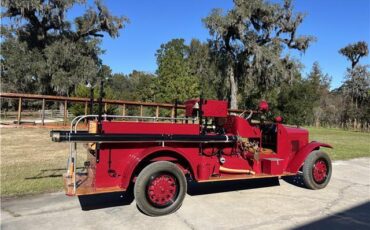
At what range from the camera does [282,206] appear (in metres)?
6.01

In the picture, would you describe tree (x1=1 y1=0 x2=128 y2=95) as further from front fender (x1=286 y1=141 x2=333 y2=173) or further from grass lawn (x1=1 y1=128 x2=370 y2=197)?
front fender (x1=286 y1=141 x2=333 y2=173)

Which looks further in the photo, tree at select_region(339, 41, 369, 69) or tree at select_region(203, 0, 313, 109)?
tree at select_region(339, 41, 369, 69)

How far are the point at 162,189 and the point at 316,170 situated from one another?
→ 355 centimetres

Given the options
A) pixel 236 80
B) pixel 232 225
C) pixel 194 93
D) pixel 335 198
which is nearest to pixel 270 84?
pixel 236 80

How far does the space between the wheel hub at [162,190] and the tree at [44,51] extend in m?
Result: 30.1

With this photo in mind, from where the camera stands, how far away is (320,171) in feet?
24.3

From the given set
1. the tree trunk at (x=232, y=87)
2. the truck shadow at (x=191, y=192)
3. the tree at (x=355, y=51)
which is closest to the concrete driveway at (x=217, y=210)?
the truck shadow at (x=191, y=192)

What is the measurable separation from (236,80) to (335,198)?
27.4m

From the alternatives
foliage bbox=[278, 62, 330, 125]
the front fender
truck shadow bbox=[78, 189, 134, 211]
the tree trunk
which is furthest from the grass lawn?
the tree trunk

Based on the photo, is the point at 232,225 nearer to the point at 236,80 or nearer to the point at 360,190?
the point at 360,190

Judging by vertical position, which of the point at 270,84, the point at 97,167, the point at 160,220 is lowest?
the point at 160,220

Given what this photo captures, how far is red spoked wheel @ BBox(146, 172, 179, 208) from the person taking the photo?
5.34 m

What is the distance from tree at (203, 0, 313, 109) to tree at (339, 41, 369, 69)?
25632 mm

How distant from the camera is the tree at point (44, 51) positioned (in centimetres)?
3344
